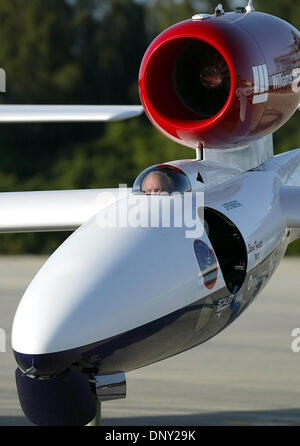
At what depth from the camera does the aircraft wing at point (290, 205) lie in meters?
6.66

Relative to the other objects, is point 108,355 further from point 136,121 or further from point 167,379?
point 136,121

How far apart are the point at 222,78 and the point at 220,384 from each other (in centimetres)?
230

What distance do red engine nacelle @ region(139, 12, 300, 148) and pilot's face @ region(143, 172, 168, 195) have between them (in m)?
0.65

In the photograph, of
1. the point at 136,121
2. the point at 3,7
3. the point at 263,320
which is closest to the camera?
the point at 263,320

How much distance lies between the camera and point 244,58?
20.7ft

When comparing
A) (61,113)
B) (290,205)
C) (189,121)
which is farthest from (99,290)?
(61,113)

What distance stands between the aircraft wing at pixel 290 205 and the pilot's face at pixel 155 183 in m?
1.09

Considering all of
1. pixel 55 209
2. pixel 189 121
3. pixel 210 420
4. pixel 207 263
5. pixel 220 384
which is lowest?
pixel 220 384

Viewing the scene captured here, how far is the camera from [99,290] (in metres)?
5.05

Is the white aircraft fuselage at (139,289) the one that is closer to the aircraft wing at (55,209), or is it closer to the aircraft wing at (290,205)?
the aircraft wing at (290,205)

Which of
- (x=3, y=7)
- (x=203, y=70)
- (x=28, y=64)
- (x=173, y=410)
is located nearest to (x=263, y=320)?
(x=173, y=410)

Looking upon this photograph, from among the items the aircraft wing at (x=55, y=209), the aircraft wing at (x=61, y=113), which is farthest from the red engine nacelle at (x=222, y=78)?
the aircraft wing at (x=61, y=113)

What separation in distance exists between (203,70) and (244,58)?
1.52ft

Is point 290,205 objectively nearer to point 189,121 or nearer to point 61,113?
point 189,121
